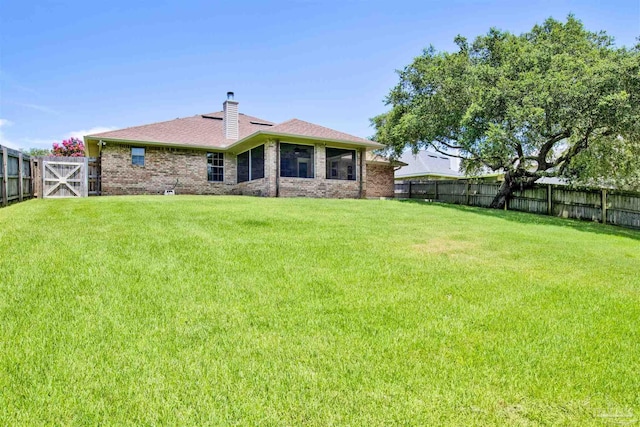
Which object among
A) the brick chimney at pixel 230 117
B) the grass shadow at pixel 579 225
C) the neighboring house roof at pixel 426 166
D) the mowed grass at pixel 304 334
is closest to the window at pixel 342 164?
the brick chimney at pixel 230 117

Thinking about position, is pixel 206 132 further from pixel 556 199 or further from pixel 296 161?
pixel 556 199

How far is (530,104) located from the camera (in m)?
13.8

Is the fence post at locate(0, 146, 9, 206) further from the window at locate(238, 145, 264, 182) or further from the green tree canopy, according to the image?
the green tree canopy

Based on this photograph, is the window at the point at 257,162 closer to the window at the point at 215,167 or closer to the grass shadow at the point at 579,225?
the window at the point at 215,167

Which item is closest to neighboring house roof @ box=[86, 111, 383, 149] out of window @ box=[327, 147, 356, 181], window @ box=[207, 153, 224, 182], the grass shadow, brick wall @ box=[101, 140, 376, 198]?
brick wall @ box=[101, 140, 376, 198]

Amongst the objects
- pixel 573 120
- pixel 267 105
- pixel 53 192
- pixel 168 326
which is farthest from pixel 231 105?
pixel 168 326

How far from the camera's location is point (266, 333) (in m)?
3.21

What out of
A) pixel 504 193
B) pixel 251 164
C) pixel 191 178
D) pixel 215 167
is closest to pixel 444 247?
pixel 251 164

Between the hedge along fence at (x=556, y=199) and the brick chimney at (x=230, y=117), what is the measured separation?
11772 mm

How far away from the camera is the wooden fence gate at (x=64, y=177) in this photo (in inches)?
590

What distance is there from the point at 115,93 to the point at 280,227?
1809 cm

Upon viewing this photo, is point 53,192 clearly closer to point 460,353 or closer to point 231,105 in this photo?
point 231,105

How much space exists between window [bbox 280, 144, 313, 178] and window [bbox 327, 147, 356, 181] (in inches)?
48.2

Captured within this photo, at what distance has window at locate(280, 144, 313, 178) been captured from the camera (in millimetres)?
16719
